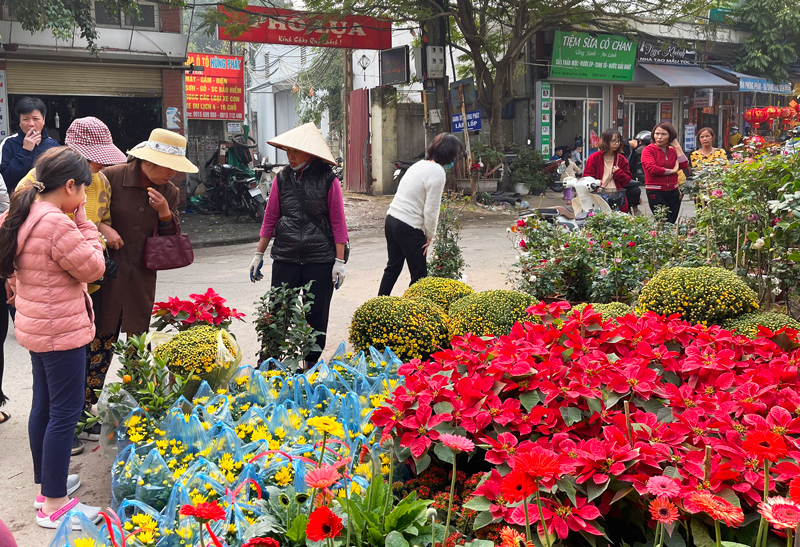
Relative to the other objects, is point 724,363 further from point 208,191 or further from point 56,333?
point 208,191

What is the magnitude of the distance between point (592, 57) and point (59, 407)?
19.9 meters

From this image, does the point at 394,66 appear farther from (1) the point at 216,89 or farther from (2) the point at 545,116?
(2) the point at 545,116

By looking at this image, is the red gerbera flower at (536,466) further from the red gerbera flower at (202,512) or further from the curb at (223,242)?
the curb at (223,242)

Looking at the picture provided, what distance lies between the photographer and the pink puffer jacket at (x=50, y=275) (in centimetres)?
308

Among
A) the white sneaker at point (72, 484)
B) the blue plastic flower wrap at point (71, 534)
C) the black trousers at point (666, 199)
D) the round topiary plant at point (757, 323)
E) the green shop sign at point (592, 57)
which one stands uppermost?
the green shop sign at point (592, 57)

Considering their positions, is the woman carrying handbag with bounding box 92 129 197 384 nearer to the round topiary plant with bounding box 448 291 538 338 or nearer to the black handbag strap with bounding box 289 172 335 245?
the black handbag strap with bounding box 289 172 335 245

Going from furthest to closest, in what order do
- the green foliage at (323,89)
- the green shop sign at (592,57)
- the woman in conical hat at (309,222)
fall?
the green foliage at (323,89)
the green shop sign at (592,57)
the woman in conical hat at (309,222)

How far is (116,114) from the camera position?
1561 cm

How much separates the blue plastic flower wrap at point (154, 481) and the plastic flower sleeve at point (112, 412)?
517 millimetres

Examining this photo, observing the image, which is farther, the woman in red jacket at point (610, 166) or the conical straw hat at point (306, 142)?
the woman in red jacket at point (610, 166)

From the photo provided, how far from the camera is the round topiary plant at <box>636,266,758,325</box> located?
13.1ft

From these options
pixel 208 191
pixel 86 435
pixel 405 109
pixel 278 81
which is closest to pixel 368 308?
pixel 86 435

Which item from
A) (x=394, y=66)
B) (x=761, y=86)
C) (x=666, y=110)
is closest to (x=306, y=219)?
(x=394, y=66)

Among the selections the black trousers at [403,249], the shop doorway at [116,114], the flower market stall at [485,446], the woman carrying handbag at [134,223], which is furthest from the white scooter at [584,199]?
the shop doorway at [116,114]
